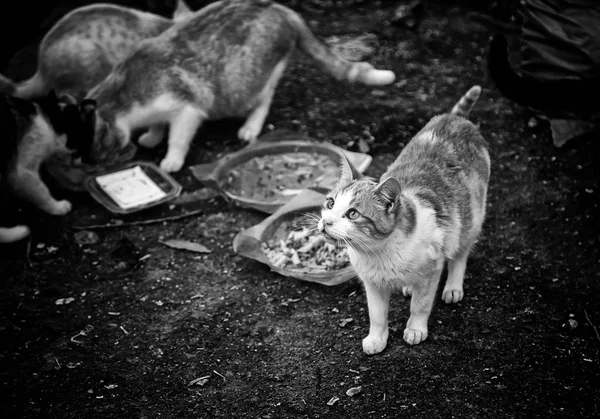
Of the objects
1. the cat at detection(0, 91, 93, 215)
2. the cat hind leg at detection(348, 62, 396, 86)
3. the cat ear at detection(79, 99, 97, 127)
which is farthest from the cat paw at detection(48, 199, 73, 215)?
the cat hind leg at detection(348, 62, 396, 86)

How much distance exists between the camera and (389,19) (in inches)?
274

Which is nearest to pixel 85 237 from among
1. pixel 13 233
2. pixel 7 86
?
pixel 13 233

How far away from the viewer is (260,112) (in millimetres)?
5371

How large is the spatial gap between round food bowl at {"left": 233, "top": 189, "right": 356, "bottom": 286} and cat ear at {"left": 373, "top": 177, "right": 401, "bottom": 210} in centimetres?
97

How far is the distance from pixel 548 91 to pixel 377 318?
7.90 ft

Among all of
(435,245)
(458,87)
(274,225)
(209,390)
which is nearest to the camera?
(435,245)

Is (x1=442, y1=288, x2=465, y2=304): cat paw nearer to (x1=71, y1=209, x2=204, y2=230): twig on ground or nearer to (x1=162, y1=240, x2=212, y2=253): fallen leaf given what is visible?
(x1=162, y1=240, x2=212, y2=253): fallen leaf

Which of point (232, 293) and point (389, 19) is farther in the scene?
point (389, 19)

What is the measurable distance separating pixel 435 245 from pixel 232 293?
1314 mm

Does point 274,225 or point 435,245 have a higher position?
point 435,245

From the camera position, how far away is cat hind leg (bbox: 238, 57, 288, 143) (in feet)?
17.3

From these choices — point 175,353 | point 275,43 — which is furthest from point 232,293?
point 275,43

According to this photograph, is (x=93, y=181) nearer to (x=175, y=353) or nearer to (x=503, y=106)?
(x=175, y=353)

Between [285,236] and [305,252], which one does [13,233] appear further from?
[305,252]
